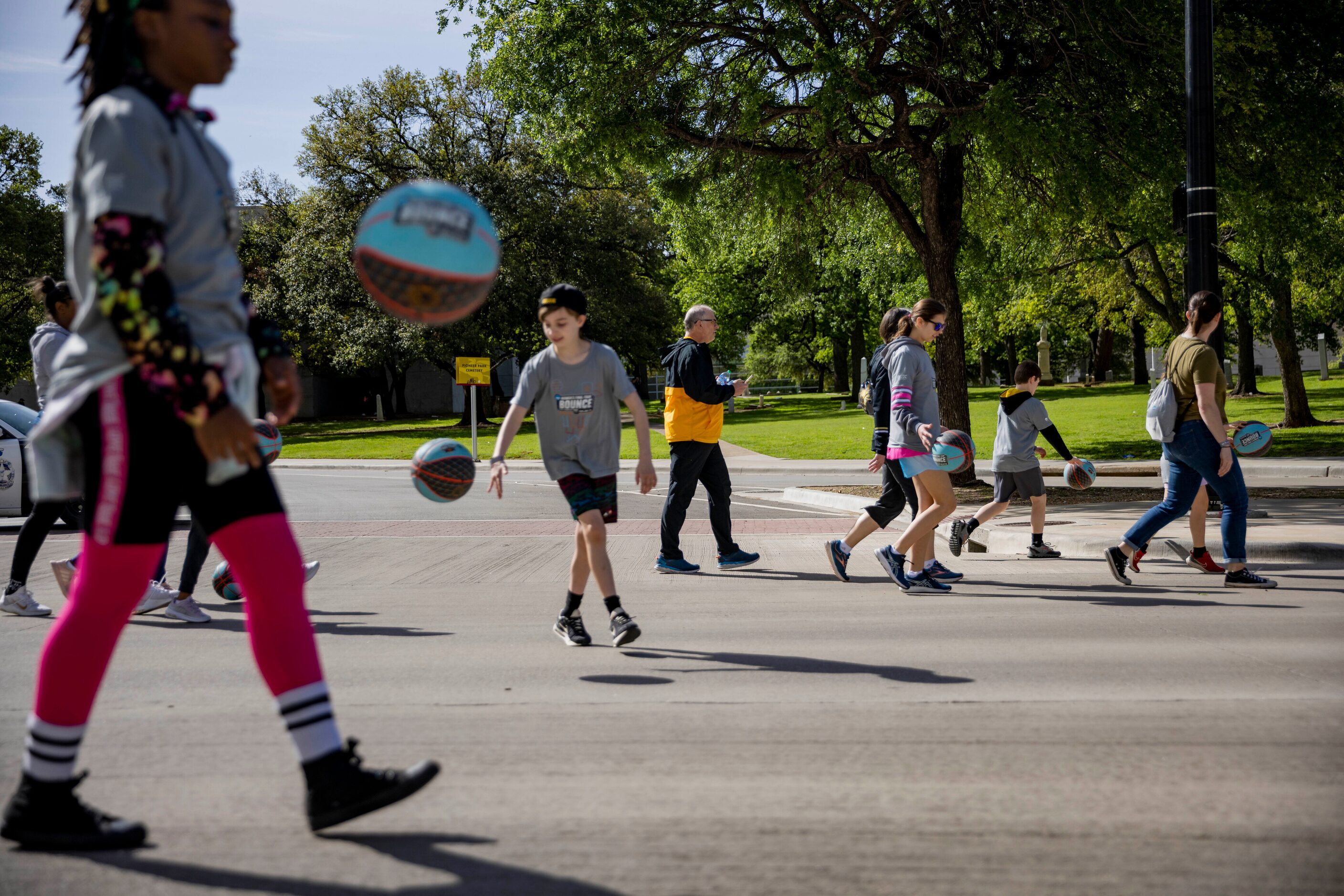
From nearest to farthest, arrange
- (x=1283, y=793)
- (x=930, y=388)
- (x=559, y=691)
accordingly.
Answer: (x=1283, y=793) → (x=559, y=691) → (x=930, y=388)

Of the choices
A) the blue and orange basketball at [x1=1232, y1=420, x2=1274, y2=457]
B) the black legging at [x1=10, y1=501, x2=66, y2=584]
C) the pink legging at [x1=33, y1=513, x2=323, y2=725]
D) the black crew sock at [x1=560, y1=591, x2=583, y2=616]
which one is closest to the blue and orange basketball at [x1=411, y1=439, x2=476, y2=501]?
the black crew sock at [x1=560, y1=591, x2=583, y2=616]

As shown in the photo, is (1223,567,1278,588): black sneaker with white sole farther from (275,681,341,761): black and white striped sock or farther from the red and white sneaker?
(275,681,341,761): black and white striped sock

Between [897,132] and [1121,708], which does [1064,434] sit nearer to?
[897,132]

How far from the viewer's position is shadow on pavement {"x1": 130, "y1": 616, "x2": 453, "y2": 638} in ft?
21.0

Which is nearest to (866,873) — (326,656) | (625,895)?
(625,895)

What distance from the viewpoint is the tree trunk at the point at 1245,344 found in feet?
93.1

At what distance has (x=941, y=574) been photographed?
8055 millimetres

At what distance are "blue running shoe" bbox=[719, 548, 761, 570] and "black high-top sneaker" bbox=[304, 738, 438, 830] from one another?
20.1 ft

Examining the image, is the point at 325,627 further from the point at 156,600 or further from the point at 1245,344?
the point at 1245,344

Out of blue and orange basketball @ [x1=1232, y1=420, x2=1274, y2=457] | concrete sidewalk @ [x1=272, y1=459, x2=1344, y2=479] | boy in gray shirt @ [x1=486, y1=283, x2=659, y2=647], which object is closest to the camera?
boy in gray shirt @ [x1=486, y1=283, x2=659, y2=647]

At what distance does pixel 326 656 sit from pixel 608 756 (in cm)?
236

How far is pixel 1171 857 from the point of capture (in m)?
2.98

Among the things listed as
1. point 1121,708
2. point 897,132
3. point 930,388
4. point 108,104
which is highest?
point 897,132

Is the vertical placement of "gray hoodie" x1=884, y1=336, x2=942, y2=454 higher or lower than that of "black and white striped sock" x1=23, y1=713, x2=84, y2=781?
higher
